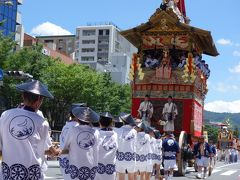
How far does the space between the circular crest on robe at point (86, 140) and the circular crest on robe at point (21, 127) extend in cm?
164

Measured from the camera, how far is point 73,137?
7.09 m

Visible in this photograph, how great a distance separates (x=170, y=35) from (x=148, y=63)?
161cm

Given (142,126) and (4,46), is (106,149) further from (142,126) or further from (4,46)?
(4,46)

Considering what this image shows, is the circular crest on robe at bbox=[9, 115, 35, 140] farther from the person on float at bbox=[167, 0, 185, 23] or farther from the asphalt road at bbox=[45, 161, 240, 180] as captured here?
the person on float at bbox=[167, 0, 185, 23]

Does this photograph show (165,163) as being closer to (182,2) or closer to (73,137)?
(73,137)

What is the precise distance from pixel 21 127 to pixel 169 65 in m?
16.1

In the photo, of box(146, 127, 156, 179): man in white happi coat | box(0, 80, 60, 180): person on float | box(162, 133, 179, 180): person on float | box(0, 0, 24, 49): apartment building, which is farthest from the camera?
box(0, 0, 24, 49): apartment building

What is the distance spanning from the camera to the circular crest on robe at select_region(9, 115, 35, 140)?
5.49 metres

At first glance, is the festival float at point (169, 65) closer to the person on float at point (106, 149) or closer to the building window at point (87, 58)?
the person on float at point (106, 149)

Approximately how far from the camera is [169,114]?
20.2m

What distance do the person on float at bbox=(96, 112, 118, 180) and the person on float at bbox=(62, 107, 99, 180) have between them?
1152 millimetres

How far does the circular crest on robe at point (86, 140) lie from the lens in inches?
279

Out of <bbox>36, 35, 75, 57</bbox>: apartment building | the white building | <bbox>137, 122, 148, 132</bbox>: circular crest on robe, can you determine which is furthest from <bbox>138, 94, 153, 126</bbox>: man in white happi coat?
<bbox>36, 35, 75, 57</bbox>: apartment building

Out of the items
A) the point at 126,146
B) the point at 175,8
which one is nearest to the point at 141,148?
the point at 126,146
